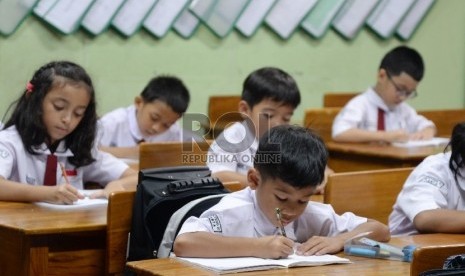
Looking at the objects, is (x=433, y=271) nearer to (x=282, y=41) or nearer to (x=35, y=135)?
(x=35, y=135)

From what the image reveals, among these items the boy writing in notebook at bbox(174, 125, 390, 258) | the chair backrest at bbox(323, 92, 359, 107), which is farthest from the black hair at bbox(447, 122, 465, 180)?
the chair backrest at bbox(323, 92, 359, 107)

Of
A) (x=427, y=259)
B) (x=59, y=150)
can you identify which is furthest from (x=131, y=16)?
(x=427, y=259)

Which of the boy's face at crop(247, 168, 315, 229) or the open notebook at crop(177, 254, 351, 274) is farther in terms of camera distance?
the boy's face at crop(247, 168, 315, 229)

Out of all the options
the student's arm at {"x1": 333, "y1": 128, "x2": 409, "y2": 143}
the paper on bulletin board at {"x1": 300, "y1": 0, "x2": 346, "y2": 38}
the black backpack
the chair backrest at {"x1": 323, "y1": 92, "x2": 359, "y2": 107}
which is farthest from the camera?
the paper on bulletin board at {"x1": 300, "y1": 0, "x2": 346, "y2": 38}

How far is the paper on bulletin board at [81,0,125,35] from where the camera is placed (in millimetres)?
5168

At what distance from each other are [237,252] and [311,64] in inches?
155

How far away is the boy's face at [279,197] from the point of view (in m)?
2.43

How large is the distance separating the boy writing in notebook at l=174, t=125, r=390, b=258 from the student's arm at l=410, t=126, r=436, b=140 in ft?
8.47

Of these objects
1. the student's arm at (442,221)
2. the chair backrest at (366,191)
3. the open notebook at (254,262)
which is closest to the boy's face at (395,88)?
the chair backrest at (366,191)

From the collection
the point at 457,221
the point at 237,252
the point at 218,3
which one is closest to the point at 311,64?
the point at 218,3

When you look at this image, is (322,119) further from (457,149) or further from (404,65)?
(457,149)

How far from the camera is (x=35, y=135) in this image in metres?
3.33

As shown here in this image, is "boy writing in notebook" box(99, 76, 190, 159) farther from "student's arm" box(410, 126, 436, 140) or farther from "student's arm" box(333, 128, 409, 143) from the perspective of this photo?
"student's arm" box(410, 126, 436, 140)

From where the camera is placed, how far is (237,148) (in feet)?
12.9
